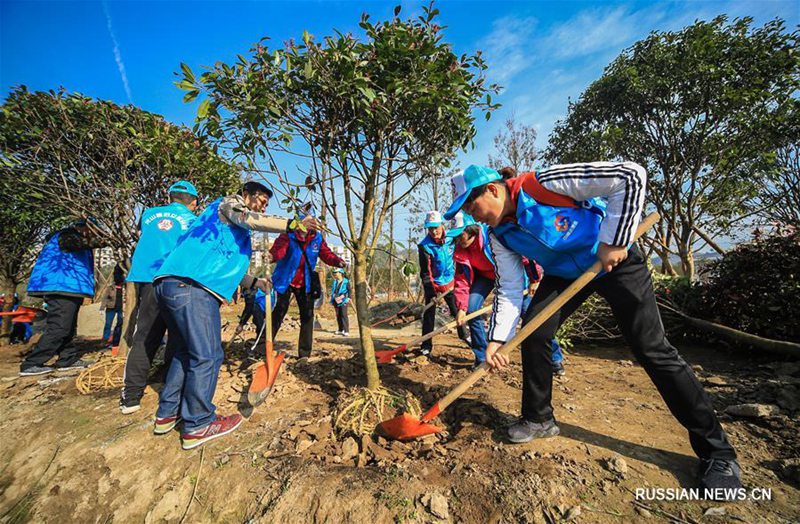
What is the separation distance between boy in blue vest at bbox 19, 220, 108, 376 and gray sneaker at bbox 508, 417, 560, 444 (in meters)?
5.28

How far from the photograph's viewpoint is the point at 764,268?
4.03m

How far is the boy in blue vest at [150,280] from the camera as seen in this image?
315cm

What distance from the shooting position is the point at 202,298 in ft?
8.32

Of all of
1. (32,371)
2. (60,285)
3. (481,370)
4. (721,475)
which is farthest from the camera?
(32,371)

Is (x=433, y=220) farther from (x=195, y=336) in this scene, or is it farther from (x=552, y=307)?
(x=195, y=336)

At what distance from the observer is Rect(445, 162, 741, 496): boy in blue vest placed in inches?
69.9

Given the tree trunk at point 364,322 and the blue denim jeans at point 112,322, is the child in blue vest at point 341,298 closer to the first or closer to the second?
the blue denim jeans at point 112,322

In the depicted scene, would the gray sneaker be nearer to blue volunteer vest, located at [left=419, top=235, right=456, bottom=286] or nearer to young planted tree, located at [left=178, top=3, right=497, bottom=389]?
young planted tree, located at [left=178, top=3, right=497, bottom=389]

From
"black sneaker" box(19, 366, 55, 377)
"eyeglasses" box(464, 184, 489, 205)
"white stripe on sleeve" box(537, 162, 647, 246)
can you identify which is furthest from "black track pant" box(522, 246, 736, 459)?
"black sneaker" box(19, 366, 55, 377)

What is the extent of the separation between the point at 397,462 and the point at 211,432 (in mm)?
1455

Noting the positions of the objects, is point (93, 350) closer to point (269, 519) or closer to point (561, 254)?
point (269, 519)

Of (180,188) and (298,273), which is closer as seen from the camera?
(180,188)

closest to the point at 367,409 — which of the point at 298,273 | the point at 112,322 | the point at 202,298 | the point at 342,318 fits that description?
the point at 202,298

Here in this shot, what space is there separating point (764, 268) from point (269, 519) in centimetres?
560
